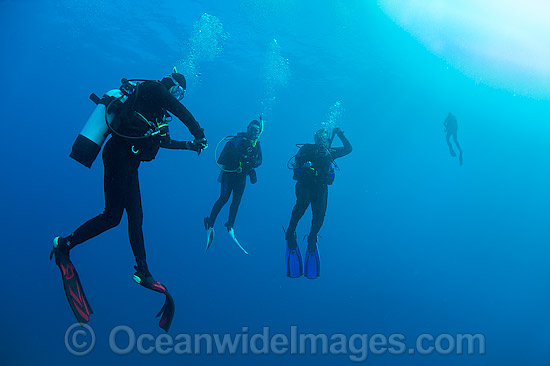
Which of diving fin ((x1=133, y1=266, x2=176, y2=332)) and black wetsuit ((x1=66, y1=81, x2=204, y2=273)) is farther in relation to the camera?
diving fin ((x1=133, y1=266, x2=176, y2=332))

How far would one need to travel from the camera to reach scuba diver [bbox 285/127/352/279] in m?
7.29

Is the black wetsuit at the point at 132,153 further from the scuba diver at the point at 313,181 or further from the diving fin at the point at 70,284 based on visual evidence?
the scuba diver at the point at 313,181

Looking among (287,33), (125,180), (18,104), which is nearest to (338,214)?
(287,33)

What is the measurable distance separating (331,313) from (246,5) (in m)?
20.7

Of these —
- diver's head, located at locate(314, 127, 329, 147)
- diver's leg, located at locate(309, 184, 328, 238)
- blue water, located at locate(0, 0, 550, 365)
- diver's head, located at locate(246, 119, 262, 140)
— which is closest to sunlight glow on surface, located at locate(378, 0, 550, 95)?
blue water, located at locate(0, 0, 550, 365)

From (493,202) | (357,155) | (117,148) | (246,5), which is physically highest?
(357,155)

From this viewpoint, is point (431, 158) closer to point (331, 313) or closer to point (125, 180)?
point (331, 313)

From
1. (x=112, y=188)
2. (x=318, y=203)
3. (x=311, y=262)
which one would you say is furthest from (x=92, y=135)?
(x=311, y=262)

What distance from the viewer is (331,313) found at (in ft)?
72.6

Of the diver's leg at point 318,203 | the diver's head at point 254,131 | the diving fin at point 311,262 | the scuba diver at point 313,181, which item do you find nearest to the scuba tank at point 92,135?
the diver's head at point 254,131

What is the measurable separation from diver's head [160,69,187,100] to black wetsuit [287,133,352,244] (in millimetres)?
3367

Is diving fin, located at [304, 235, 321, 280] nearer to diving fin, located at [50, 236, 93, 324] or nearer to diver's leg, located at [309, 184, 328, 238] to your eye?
diver's leg, located at [309, 184, 328, 238]

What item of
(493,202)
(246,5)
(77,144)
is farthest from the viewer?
(493,202)

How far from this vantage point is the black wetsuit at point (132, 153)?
152 inches
